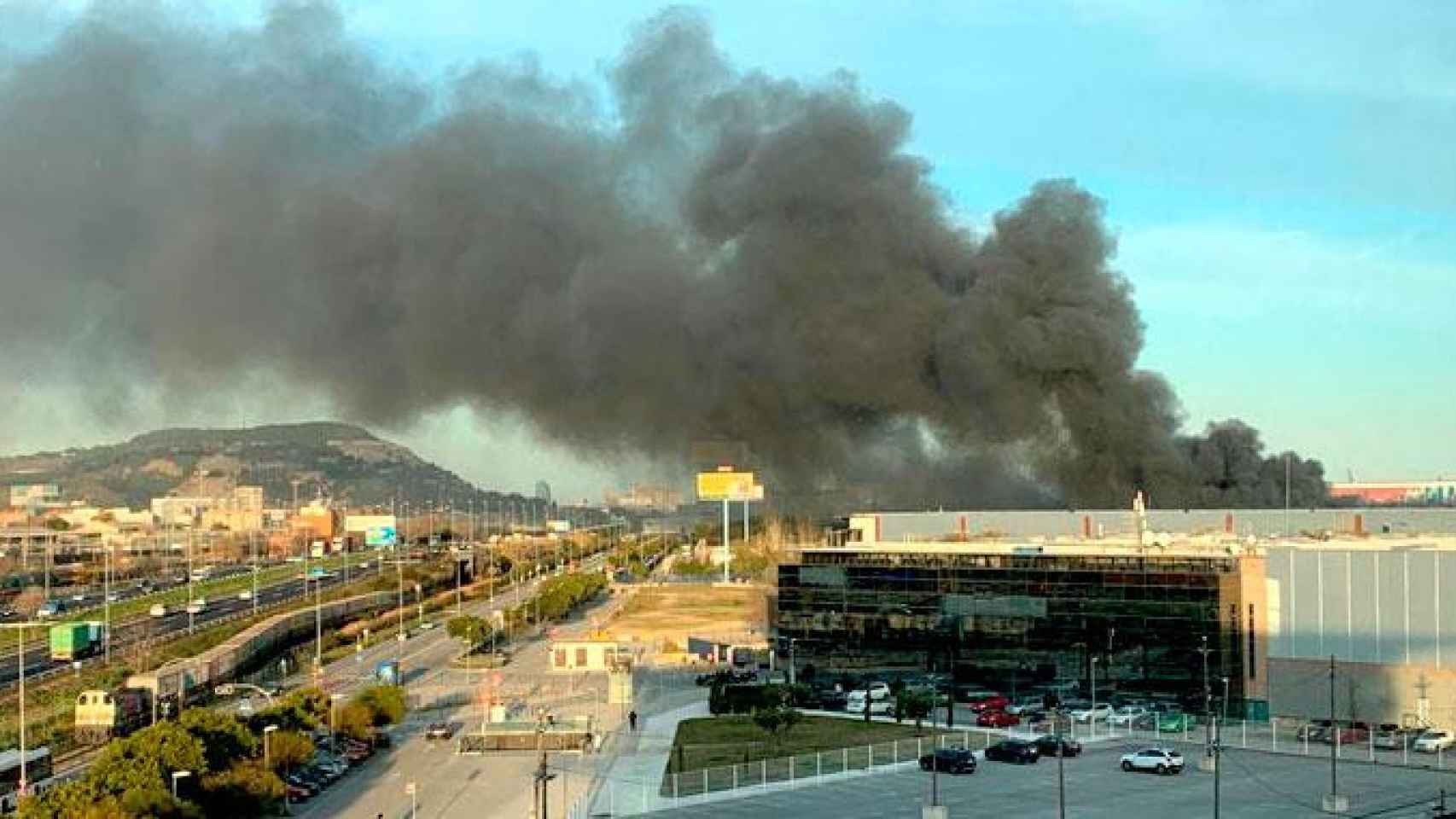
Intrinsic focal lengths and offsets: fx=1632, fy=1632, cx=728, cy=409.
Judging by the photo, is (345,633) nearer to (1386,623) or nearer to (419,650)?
(419,650)

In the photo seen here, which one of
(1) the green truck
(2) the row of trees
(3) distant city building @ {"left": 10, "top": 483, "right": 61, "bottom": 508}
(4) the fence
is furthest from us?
(3) distant city building @ {"left": 10, "top": 483, "right": 61, "bottom": 508}

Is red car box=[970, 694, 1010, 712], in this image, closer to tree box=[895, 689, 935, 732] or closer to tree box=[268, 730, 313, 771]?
Result: tree box=[895, 689, 935, 732]

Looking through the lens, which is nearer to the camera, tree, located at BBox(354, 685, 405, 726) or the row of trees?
the row of trees

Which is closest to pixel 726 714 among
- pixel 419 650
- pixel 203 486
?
pixel 419 650

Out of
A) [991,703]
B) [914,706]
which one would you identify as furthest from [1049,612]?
[914,706]

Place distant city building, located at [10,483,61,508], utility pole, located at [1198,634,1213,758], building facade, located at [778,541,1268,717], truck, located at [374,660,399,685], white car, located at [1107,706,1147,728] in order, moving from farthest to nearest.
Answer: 1. distant city building, located at [10,483,61,508]
2. truck, located at [374,660,399,685]
3. building facade, located at [778,541,1268,717]
4. white car, located at [1107,706,1147,728]
5. utility pole, located at [1198,634,1213,758]

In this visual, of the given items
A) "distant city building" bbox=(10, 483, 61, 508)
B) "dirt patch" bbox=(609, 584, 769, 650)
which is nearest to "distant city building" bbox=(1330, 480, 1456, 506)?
"dirt patch" bbox=(609, 584, 769, 650)
